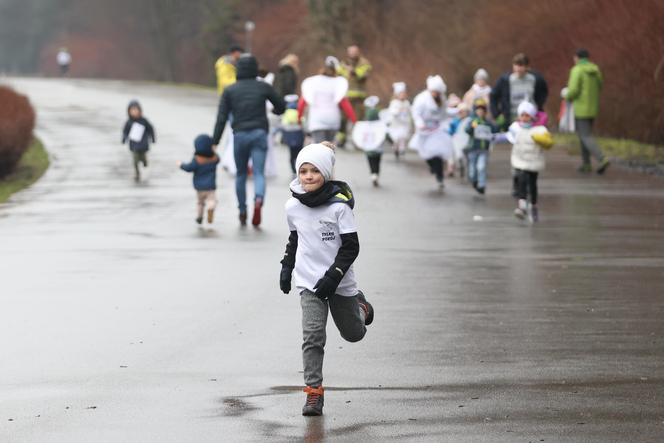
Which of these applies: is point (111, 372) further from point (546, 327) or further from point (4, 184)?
point (4, 184)

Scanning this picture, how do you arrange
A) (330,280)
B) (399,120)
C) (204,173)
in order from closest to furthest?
(330,280), (204,173), (399,120)

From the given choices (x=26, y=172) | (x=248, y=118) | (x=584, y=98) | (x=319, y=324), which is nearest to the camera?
(x=319, y=324)

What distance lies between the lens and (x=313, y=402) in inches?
316

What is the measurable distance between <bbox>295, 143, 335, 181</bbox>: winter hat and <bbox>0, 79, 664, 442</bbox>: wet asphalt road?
1.15 metres

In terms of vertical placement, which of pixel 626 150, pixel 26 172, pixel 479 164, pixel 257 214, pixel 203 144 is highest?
pixel 203 144

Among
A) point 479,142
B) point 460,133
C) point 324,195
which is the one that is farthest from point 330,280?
point 460,133

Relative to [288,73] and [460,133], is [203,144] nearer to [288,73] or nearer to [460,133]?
[460,133]

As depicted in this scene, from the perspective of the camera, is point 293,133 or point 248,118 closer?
point 248,118

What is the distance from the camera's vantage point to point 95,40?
11719cm

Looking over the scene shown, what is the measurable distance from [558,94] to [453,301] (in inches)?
955

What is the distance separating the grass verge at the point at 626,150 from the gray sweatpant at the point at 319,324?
18.6 metres

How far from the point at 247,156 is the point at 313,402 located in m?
10.3

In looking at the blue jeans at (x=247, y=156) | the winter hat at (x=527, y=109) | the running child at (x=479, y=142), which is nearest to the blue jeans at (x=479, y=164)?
the running child at (x=479, y=142)

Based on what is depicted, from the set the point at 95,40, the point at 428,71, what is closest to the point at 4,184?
the point at 428,71
